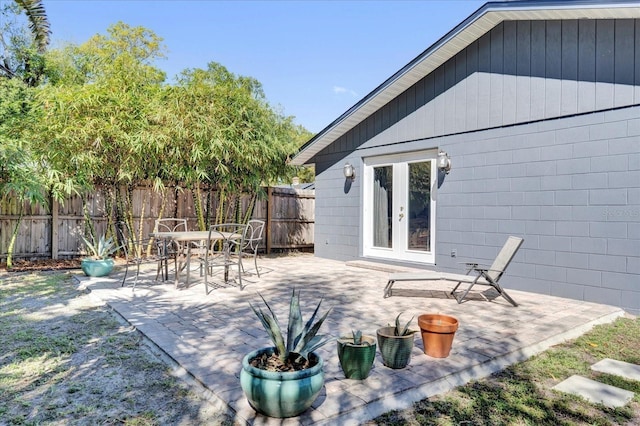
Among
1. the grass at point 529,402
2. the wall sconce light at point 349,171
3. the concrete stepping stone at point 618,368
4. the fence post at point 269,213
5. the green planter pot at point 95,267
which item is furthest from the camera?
the fence post at point 269,213

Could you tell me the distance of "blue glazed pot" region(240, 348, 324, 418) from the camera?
6.68 ft

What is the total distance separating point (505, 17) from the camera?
18.6 ft

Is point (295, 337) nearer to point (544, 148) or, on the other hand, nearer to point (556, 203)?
point (556, 203)

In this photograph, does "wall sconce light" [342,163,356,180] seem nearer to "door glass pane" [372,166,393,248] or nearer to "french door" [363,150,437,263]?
"french door" [363,150,437,263]

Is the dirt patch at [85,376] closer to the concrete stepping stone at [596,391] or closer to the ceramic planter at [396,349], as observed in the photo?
the ceramic planter at [396,349]

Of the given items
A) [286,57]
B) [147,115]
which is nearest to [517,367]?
[147,115]

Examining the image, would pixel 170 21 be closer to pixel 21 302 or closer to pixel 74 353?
pixel 21 302

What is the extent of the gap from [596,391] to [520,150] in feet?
13.2

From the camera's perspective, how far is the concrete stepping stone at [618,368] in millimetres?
2873

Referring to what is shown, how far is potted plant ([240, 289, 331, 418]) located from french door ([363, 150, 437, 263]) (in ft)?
17.1

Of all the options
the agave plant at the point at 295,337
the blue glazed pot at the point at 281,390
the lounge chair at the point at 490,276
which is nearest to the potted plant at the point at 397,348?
the agave plant at the point at 295,337

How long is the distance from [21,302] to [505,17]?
291 inches

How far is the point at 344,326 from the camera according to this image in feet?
12.6

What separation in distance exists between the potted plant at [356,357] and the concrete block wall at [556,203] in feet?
13.0
